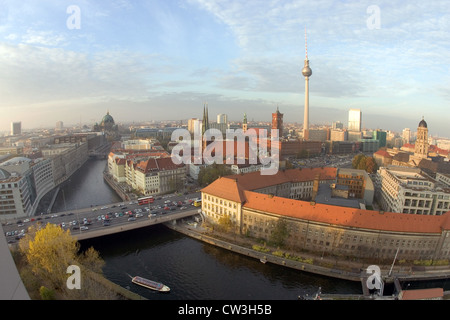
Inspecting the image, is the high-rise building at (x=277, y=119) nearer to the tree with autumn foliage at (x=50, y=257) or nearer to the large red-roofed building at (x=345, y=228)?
the large red-roofed building at (x=345, y=228)

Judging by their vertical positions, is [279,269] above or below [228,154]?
below

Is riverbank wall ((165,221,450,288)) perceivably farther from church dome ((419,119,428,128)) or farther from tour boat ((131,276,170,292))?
church dome ((419,119,428,128))

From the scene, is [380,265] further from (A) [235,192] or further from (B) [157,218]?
(B) [157,218]

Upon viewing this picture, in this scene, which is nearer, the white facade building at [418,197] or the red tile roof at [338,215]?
the red tile roof at [338,215]

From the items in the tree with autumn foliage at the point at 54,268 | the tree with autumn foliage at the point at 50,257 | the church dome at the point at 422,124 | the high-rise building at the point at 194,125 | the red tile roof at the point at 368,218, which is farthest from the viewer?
the high-rise building at the point at 194,125

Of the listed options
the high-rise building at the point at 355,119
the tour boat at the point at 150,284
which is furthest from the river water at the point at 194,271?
the high-rise building at the point at 355,119

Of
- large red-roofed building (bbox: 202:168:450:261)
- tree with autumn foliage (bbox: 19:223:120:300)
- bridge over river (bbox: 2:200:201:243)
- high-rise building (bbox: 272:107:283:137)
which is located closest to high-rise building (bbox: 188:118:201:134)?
high-rise building (bbox: 272:107:283:137)
